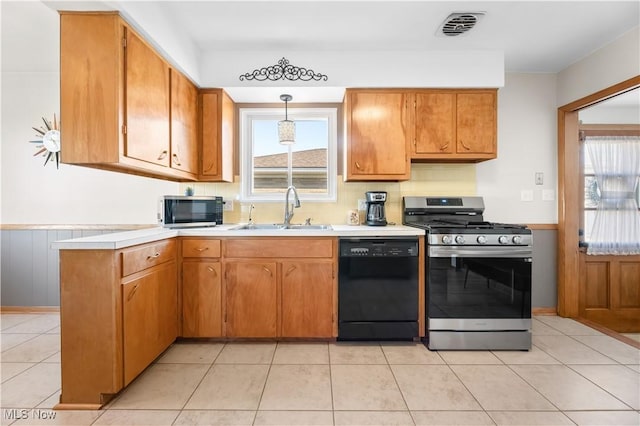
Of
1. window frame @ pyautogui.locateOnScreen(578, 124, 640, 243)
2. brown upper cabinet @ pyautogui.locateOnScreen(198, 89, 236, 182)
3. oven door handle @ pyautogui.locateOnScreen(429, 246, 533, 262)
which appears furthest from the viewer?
window frame @ pyautogui.locateOnScreen(578, 124, 640, 243)

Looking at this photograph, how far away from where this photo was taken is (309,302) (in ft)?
8.03

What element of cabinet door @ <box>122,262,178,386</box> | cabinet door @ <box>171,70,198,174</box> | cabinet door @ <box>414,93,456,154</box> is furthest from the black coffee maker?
cabinet door @ <box>122,262,178,386</box>

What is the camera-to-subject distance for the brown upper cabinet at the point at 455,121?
8.97 feet

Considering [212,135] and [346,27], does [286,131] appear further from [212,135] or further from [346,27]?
[346,27]

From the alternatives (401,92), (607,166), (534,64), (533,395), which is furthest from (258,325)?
(607,166)

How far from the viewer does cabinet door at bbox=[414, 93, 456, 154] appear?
8.96 feet

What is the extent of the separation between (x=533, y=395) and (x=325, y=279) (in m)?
1.45

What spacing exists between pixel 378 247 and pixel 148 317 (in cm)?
165

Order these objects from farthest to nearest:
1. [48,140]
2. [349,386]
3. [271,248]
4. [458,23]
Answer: [48,140]
[271,248]
[458,23]
[349,386]

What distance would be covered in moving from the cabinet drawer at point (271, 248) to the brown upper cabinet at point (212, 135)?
74cm

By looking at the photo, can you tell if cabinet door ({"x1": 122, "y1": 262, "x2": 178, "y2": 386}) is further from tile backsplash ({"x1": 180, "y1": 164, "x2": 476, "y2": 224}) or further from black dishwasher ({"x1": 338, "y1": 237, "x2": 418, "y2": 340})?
black dishwasher ({"x1": 338, "y1": 237, "x2": 418, "y2": 340})

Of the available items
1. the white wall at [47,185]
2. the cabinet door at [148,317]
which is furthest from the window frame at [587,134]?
the white wall at [47,185]

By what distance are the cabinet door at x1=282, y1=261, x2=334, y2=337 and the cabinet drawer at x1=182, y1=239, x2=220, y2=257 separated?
1.99 feet

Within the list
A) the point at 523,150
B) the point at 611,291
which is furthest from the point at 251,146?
the point at 611,291
